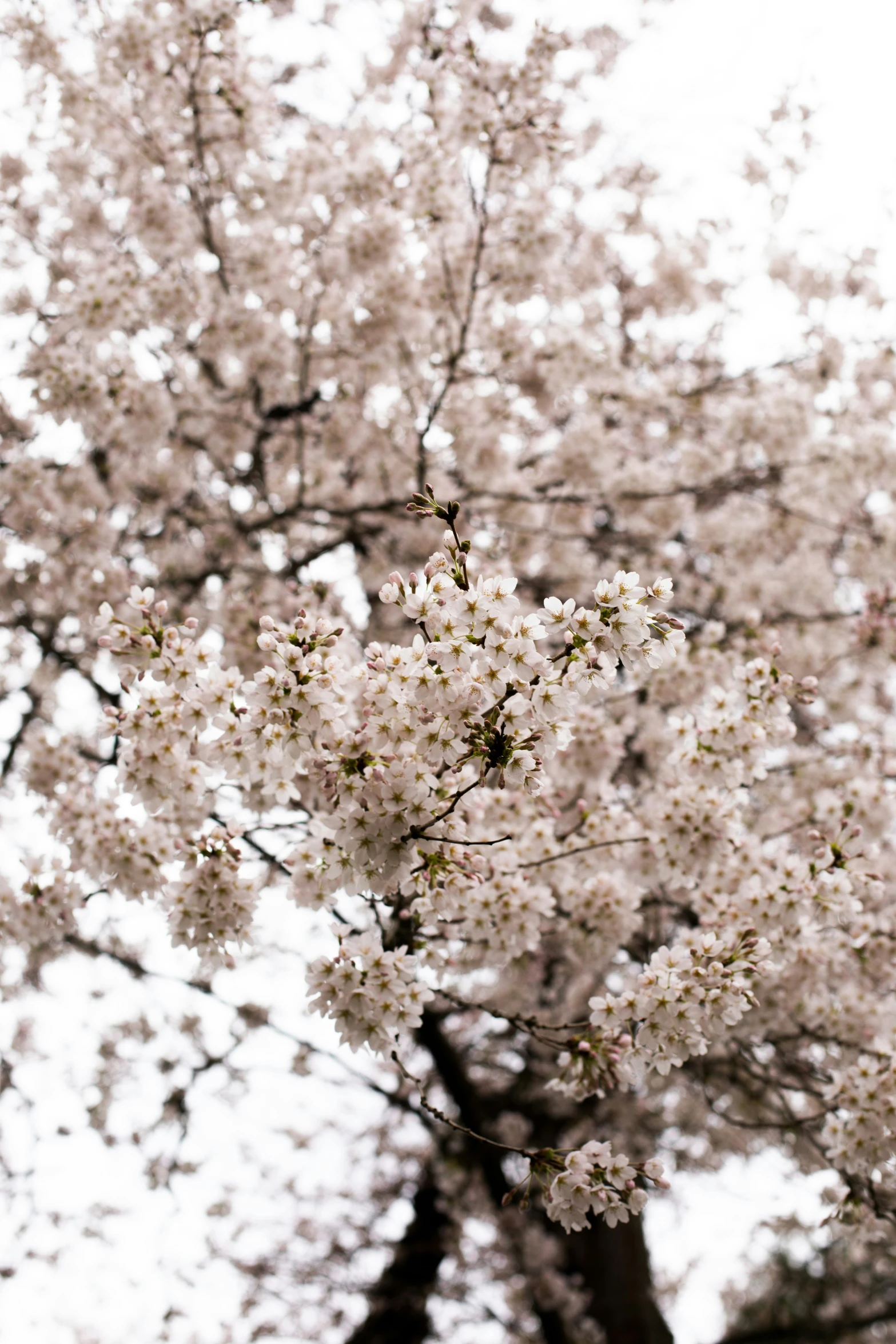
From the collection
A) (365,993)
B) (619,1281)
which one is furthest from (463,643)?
(619,1281)

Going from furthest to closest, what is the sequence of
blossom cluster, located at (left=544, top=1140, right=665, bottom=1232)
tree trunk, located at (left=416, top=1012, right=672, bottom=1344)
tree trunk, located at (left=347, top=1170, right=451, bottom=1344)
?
tree trunk, located at (left=347, top=1170, right=451, bottom=1344) < tree trunk, located at (left=416, top=1012, right=672, bottom=1344) < blossom cluster, located at (left=544, top=1140, right=665, bottom=1232)

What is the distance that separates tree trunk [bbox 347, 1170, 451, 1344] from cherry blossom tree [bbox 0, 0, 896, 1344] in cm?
7

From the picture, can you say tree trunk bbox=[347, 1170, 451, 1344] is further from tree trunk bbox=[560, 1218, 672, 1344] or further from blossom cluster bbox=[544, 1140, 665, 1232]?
blossom cluster bbox=[544, 1140, 665, 1232]

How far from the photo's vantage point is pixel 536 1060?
27.7 ft

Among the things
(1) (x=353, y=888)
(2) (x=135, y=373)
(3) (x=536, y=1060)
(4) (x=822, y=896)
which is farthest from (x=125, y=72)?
(3) (x=536, y=1060)

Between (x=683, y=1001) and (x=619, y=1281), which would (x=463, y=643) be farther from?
(x=619, y=1281)

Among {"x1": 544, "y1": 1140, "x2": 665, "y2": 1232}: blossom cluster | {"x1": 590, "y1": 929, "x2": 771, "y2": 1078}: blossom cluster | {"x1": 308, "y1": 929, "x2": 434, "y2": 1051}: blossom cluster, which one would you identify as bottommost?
{"x1": 544, "y1": 1140, "x2": 665, "y2": 1232}: blossom cluster

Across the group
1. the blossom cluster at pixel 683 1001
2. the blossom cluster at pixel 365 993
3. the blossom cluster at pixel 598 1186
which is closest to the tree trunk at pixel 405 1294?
the blossom cluster at pixel 598 1186

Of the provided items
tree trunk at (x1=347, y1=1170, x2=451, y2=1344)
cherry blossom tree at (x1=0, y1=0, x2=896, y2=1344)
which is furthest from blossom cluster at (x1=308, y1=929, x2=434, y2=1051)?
tree trunk at (x1=347, y1=1170, x2=451, y2=1344)

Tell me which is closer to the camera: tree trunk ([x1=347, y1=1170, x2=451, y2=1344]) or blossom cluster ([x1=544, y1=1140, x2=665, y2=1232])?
blossom cluster ([x1=544, y1=1140, x2=665, y2=1232])

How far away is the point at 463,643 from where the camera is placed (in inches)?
91.5

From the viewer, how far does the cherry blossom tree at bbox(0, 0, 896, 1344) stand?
276 centimetres

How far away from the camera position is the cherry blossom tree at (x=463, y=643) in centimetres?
276

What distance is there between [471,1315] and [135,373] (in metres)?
10.1
